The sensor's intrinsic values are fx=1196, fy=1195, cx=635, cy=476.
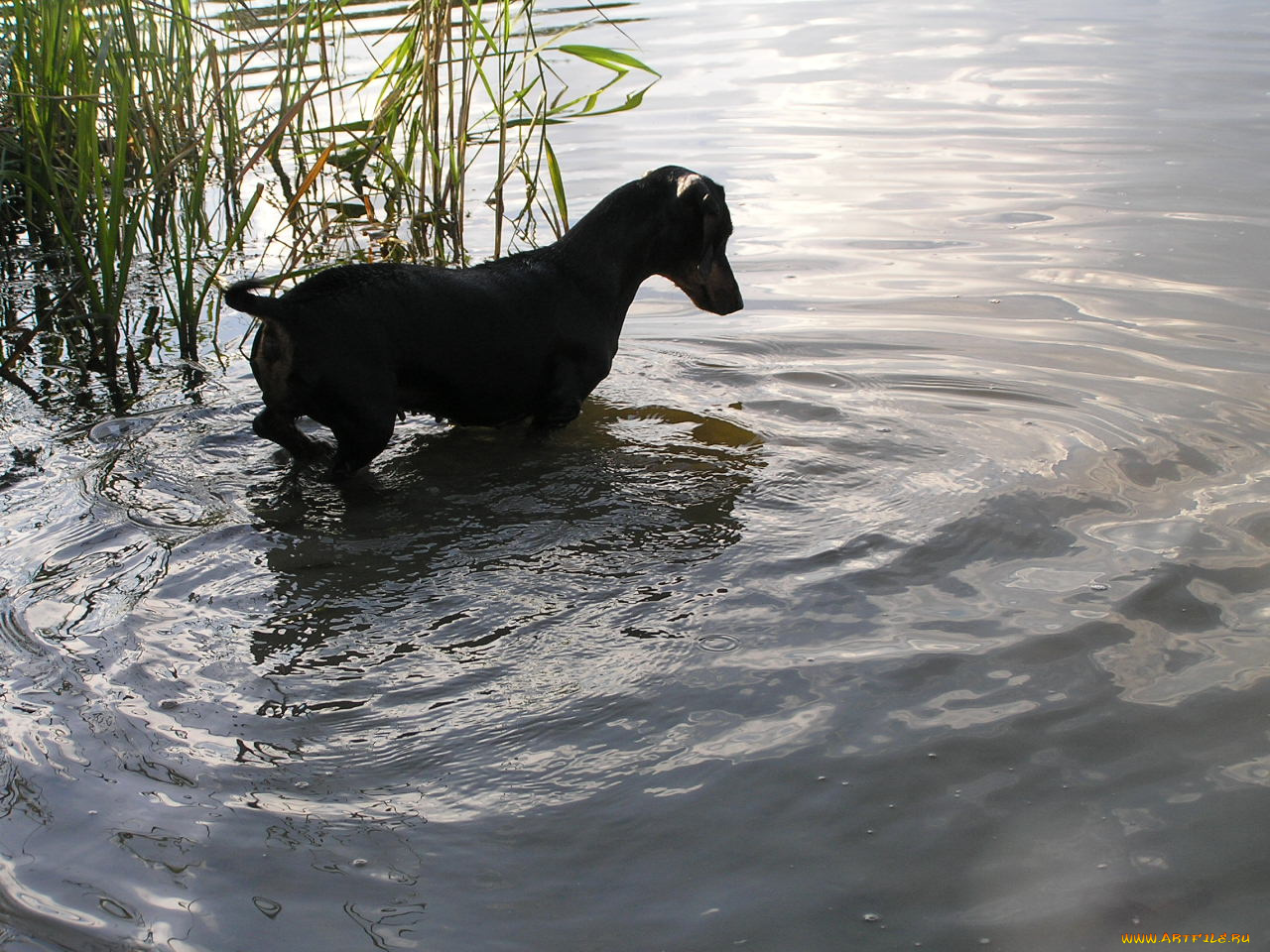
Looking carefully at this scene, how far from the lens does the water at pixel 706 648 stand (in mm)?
2264

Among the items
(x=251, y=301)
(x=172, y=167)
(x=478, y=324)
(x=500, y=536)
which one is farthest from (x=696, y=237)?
(x=172, y=167)

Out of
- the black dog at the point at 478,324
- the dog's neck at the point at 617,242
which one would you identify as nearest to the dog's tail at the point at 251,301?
the black dog at the point at 478,324

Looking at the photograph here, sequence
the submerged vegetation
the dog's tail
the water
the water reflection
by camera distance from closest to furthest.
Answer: the water, the water reflection, the dog's tail, the submerged vegetation

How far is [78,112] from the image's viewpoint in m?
4.91

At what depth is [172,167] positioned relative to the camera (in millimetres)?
4875

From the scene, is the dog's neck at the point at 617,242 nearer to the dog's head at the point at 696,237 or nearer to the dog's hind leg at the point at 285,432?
the dog's head at the point at 696,237

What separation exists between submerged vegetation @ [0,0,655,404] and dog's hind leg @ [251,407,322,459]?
0.83m

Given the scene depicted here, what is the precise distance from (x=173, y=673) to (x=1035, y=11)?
41.1ft

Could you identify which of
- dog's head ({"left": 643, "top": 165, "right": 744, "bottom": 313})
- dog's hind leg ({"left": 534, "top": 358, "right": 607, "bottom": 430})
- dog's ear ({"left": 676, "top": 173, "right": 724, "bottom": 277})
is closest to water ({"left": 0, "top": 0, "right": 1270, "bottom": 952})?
dog's hind leg ({"left": 534, "top": 358, "right": 607, "bottom": 430})

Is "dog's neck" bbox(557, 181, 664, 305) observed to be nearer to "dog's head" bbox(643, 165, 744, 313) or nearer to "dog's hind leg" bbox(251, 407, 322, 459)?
"dog's head" bbox(643, 165, 744, 313)

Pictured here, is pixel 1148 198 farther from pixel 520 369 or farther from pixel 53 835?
pixel 53 835

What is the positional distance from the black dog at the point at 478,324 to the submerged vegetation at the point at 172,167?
2.42 ft

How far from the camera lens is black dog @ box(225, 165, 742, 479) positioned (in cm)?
394

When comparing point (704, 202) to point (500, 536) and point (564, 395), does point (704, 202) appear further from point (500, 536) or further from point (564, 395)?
point (500, 536)
